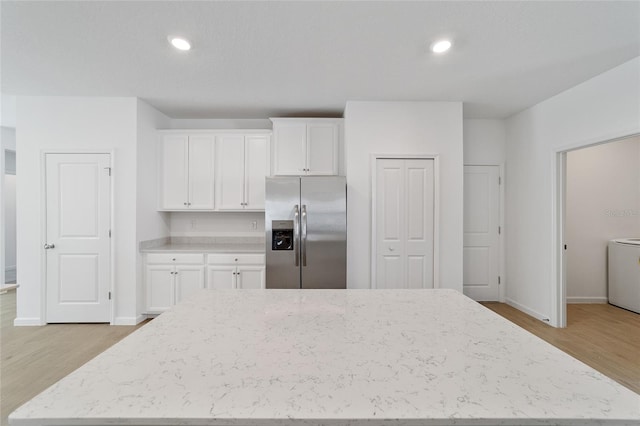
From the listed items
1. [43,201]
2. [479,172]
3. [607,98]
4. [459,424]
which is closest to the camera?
[459,424]

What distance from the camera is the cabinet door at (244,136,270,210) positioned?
146 inches

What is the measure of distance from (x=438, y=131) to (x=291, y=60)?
1939mm

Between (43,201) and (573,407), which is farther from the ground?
(43,201)

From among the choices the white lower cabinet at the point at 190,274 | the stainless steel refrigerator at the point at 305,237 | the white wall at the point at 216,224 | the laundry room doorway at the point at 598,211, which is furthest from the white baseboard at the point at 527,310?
the white wall at the point at 216,224

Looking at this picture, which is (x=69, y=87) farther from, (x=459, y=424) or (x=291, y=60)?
(x=459, y=424)

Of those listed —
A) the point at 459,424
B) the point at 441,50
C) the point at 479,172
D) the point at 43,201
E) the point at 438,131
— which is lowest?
the point at 459,424

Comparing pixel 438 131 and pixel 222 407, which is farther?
pixel 438 131

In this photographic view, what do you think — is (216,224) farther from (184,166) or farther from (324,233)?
(324,233)

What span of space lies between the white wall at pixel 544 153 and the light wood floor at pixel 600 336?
219 mm

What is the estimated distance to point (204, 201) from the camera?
3.71 meters

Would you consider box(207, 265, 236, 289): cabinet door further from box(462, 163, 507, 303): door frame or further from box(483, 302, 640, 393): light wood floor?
box(462, 163, 507, 303): door frame

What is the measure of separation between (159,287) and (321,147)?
257 centimetres

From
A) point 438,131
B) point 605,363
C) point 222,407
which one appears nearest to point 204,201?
point 438,131

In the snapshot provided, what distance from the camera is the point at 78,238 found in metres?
3.27
